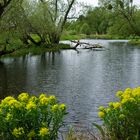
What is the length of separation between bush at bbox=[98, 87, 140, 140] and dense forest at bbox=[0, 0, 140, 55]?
88.7 ft

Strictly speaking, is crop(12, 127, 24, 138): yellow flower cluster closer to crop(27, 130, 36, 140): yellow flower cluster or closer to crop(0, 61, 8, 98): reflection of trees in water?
crop(27, 130, 36, 140): yellow flower cluster

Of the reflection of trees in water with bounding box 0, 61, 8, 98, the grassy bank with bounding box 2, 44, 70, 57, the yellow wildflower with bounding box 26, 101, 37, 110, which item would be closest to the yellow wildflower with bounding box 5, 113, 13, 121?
the yellow wildflower with bounding box 26, 101, 37, 110

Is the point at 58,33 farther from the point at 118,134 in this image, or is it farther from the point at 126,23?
the point at 118,134

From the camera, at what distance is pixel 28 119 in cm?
721

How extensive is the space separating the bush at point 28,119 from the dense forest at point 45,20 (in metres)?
27.2

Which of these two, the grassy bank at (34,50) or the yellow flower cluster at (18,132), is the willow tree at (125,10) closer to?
the grassy bank at (34,50)

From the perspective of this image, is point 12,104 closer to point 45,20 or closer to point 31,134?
point 31,134

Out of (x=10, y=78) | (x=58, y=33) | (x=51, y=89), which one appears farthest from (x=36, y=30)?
(x=51, y=89)

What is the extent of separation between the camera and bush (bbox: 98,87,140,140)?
7.65 metres

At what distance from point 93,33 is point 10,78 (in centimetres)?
13169

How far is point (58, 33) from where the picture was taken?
6178cm

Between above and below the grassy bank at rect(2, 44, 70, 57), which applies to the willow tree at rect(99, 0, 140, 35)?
above

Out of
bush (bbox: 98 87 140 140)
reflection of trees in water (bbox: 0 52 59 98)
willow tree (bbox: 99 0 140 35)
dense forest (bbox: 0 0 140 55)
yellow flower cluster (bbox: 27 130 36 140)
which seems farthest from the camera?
willow tree (bbox: 99 0 140 35)

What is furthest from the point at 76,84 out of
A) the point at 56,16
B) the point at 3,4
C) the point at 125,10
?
the point at 125,10
